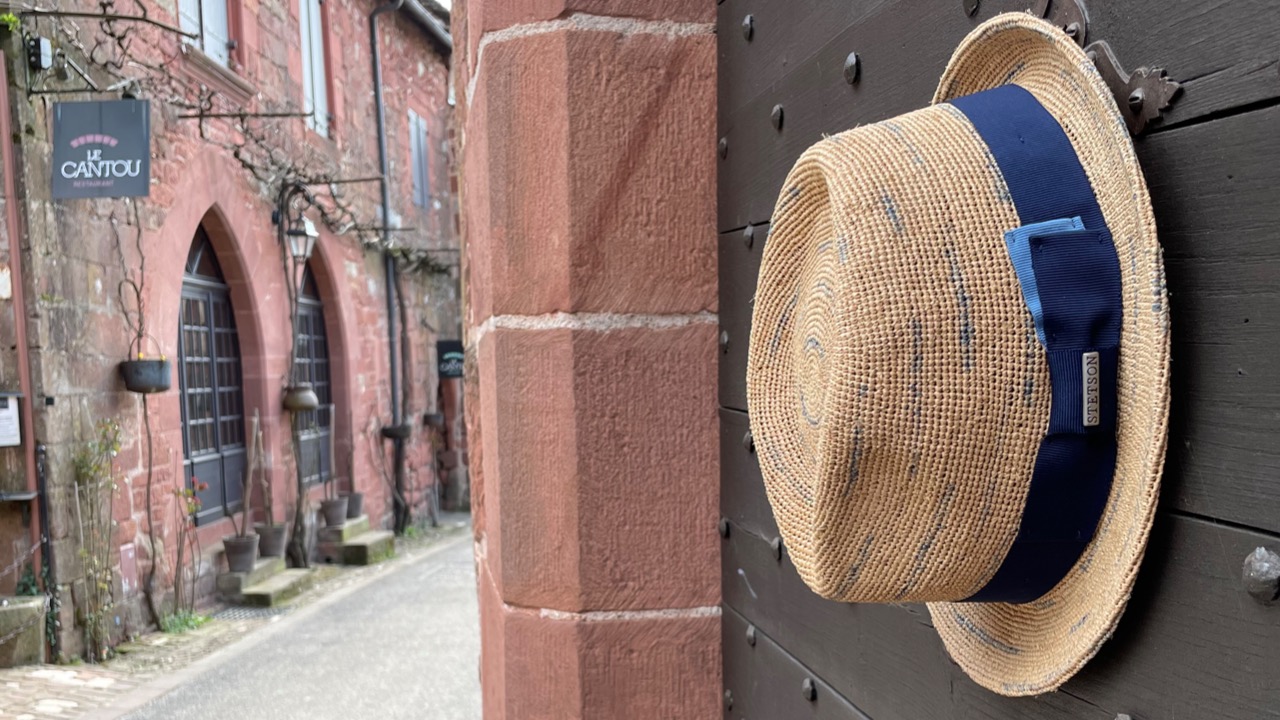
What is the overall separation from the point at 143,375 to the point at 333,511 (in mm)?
3534

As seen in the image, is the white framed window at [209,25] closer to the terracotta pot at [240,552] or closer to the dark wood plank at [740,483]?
the terracotta pot at [240,552]

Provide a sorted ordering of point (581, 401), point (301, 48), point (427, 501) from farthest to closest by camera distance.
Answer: point (427, 501) < point (301, 48) < point (581, 401)

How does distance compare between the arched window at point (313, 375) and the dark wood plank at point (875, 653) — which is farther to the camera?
the arched window at point (313, 375)

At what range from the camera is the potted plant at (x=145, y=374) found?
21.4ft

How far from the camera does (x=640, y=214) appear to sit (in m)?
1.23

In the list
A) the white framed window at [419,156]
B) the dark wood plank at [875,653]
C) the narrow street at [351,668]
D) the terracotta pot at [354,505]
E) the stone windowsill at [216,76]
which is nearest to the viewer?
the dark wood plank at [875,653]

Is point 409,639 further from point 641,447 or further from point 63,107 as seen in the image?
point 641,447

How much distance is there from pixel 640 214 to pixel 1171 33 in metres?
0.77

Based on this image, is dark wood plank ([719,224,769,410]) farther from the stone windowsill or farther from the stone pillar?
the stone windowsill

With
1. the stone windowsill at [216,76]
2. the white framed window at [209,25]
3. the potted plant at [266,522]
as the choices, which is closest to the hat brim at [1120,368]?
the stone windowsill at [216,76]

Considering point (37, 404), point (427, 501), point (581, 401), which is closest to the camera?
point (581, 401)

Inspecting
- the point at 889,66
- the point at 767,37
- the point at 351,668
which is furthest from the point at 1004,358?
the point at 351,668

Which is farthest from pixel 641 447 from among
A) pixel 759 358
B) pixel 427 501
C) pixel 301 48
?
pixel 427 501

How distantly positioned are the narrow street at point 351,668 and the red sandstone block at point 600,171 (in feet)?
15.2
